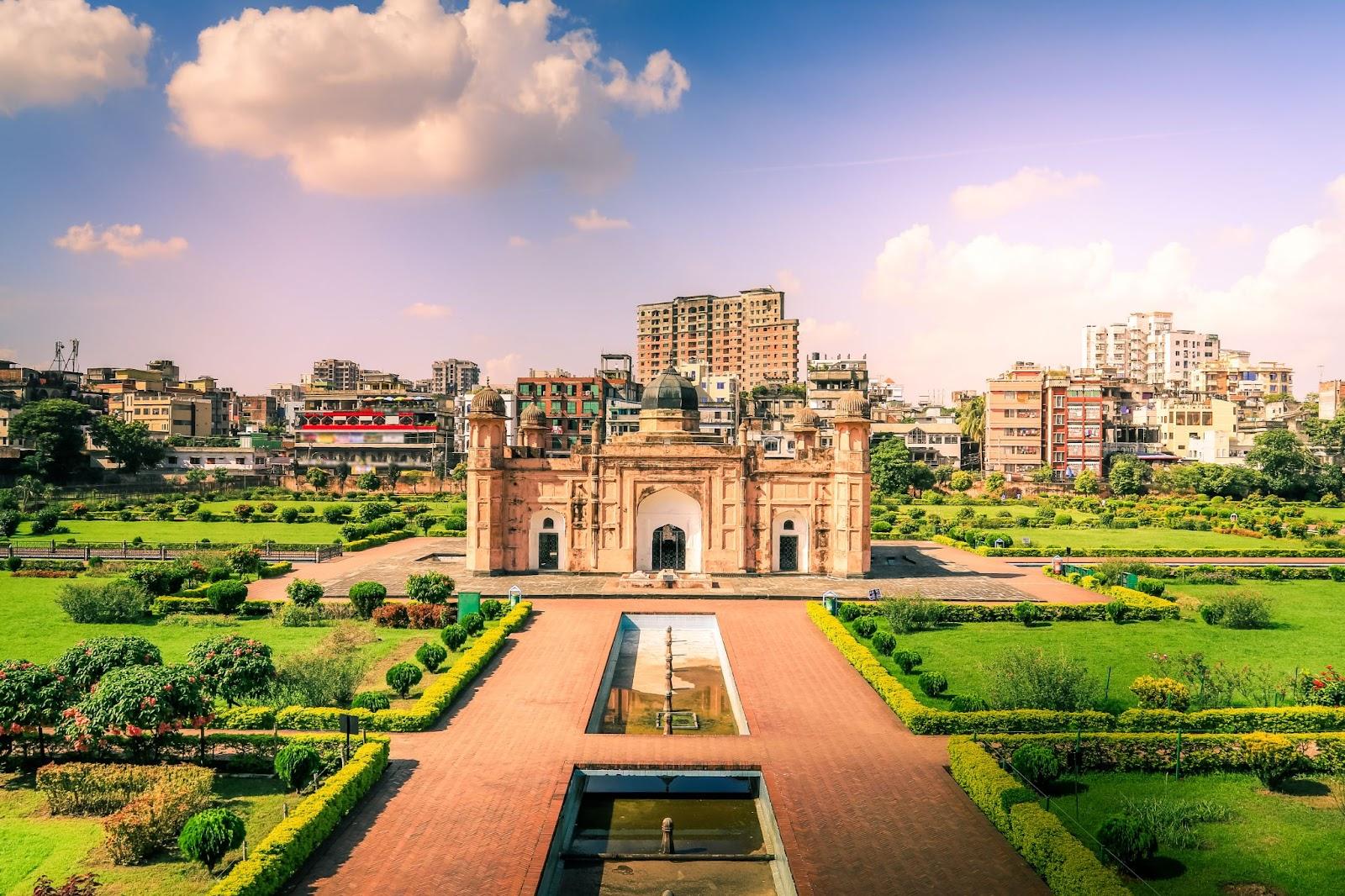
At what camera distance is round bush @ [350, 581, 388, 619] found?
33500mm

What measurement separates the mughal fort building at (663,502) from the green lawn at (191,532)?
18.8 meters

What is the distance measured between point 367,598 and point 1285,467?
Answer: 7647 centimetres

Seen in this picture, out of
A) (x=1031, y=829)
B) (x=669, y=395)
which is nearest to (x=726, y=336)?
(x=669, y=395)

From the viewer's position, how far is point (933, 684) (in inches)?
920

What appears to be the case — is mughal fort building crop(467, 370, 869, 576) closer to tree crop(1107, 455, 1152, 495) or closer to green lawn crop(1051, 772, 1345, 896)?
green lawn crop(1051, 772, 1345, 896)

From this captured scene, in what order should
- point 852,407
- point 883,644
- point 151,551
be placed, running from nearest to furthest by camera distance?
point 883,644
point 852,407
point 151,551

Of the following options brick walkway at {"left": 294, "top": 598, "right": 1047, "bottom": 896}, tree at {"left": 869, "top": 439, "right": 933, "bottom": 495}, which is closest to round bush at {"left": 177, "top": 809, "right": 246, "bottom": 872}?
brick walkway at {"left": 294, "top": 598, "right": 1047, "bottom": 896}

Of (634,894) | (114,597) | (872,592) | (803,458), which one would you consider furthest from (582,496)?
(634,894)

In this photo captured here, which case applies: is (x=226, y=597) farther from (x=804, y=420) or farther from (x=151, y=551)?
(x=804, y=420)

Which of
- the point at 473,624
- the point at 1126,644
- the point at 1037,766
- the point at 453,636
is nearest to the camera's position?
the point at 1037,766

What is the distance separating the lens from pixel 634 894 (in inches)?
553

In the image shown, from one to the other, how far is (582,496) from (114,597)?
18174 mm

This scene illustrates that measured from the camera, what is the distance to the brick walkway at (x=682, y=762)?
544 inches

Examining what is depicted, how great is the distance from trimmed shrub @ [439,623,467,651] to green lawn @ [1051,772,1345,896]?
58.1 ft
